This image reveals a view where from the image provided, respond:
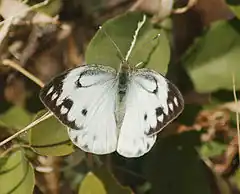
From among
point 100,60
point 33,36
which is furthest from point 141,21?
point 33,36

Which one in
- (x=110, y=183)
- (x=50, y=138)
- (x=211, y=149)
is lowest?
(x=211, y=149)

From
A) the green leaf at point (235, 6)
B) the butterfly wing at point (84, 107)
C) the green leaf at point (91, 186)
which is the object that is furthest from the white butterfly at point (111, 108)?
the green leaf at point (235, 6)

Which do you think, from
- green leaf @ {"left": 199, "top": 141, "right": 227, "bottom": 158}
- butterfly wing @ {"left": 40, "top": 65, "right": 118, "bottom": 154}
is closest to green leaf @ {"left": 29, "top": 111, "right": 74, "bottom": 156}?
butterfly wing @ {"left": 40, "top": 65, "right": 118, "bottom": 154}

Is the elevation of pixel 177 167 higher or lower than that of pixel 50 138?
lower

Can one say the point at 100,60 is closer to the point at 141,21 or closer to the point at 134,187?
the point at 141,21

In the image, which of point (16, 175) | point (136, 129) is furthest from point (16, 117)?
point (136, 129)

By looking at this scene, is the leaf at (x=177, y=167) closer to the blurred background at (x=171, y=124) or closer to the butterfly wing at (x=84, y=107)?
Result: the blurred background at (x=171, y=124)

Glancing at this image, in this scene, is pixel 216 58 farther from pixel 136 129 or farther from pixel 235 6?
pixel 136 129
